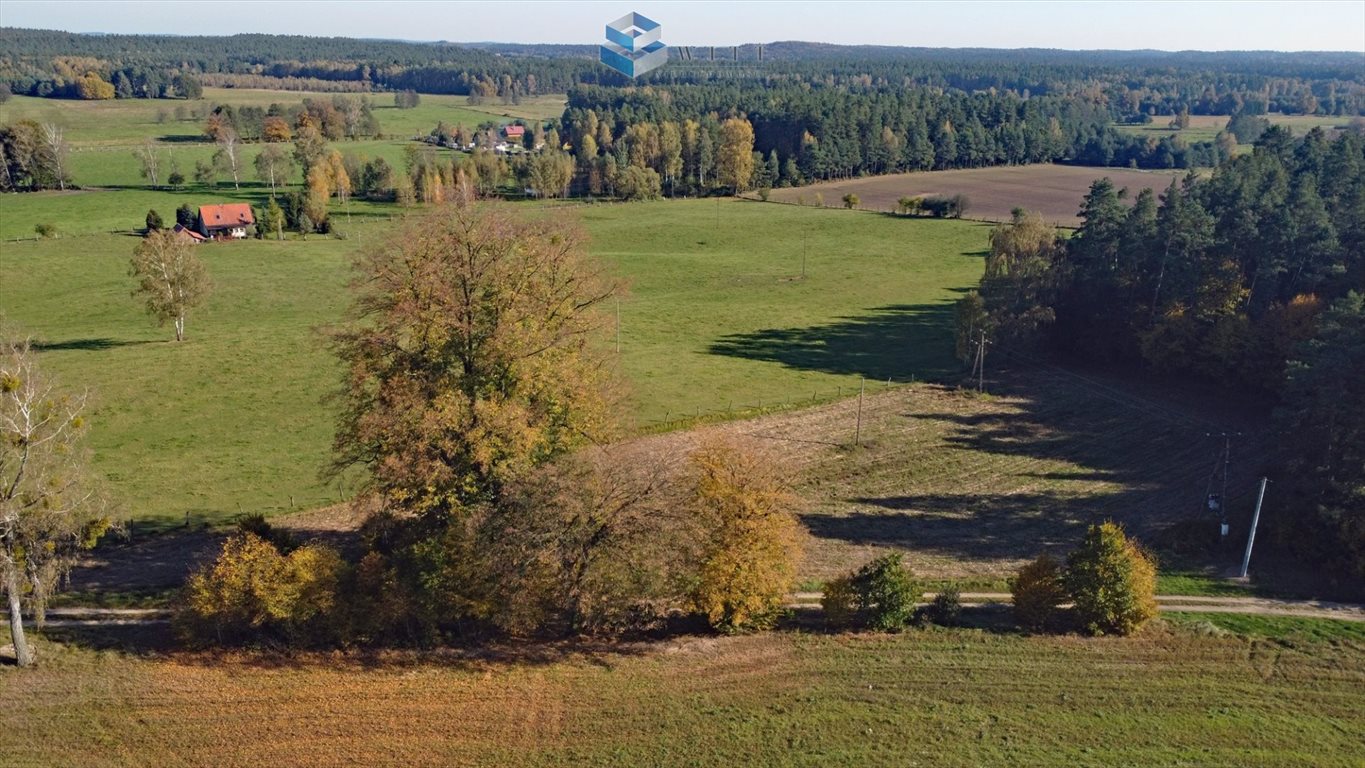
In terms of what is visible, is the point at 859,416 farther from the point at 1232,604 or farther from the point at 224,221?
the point at 224,221

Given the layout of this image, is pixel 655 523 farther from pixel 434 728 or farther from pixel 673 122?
pixel 673 122

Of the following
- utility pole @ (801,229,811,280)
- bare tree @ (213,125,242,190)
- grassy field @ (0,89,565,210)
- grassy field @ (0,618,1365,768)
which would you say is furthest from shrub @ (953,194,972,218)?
grassy field @ (0,618,1365,768)

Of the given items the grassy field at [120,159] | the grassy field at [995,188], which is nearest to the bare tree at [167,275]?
the grassy field at [120,159]

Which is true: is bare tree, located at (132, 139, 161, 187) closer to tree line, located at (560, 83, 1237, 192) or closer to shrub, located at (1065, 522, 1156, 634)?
tree line, located at (560, 83, 1237, 192)

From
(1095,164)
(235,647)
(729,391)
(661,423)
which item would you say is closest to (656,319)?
(729,391)

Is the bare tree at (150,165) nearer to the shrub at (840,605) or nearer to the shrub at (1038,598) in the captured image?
the shrub at (840,605)
